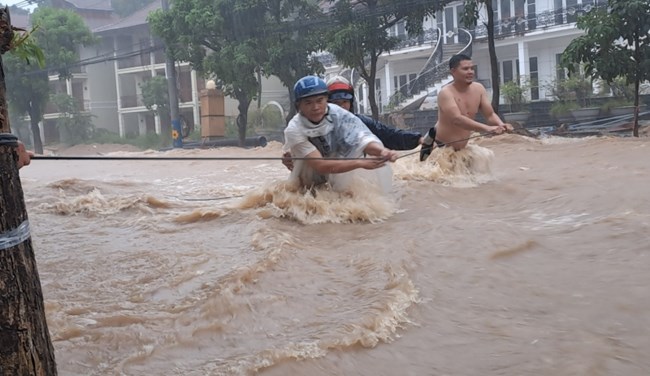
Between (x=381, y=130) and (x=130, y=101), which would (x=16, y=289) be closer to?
(x=381, y=130)

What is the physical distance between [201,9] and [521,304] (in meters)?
20.4

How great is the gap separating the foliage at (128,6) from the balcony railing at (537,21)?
2473 cm

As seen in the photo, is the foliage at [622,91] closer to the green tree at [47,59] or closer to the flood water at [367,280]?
the flood water at [367,280]

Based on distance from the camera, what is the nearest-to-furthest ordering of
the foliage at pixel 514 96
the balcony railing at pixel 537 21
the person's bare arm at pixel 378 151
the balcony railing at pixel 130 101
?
the person's bare arm at pixel 378 151 → the foliage at pixel 514 96 → the balcony railing at pixel 537 21 → the balcony railing at pixel 130 101

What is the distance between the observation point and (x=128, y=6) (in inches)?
1715

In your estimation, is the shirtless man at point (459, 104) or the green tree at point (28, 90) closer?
the shirtless man at point (459, 104)

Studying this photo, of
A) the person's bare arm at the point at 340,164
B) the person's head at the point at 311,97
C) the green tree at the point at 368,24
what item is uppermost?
the green tree at the point at 368,24

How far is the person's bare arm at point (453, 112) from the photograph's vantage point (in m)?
7.64

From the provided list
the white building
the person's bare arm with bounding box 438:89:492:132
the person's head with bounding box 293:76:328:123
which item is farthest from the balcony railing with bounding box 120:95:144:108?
the person's head with bounding box 293:76:328:123

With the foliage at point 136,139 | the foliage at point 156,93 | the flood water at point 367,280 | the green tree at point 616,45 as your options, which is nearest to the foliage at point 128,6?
the foliage at point 136,139

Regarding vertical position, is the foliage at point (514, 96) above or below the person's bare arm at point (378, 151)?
above

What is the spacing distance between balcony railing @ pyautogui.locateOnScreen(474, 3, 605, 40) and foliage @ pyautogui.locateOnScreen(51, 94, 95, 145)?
2031 cm

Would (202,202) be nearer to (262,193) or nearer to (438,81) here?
(262,193)

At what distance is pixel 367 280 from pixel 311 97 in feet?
7.11
